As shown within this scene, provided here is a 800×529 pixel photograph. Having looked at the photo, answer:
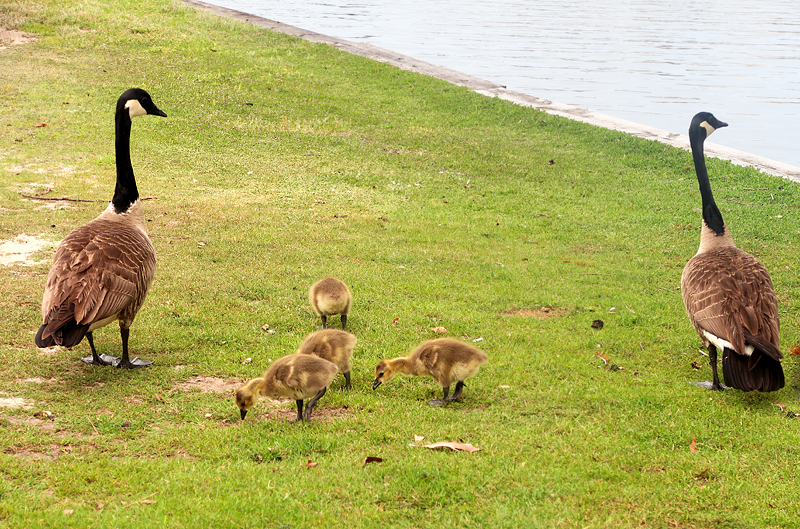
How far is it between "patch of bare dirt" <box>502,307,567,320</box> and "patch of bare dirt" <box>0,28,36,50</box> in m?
23.0

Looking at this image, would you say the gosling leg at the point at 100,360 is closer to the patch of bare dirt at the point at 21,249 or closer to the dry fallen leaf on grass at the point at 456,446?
the patch of bare dirt at the point at 21,249

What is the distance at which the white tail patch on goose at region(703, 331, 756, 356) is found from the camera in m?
6.82

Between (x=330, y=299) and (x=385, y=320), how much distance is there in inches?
41.7

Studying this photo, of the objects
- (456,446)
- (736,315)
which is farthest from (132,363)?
(736,315)

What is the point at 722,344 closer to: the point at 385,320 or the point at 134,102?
the point at 385,320

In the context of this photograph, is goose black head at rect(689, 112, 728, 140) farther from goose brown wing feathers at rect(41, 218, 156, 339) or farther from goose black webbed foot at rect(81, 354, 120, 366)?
goose black webbed foot at rect(81, 354, 120, 366)

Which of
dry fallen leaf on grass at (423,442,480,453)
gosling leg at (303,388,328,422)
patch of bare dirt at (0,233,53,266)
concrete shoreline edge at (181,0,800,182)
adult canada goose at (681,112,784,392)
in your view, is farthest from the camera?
concrete shoreline edge at (181,0,800,182)

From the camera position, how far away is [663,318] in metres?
9.75

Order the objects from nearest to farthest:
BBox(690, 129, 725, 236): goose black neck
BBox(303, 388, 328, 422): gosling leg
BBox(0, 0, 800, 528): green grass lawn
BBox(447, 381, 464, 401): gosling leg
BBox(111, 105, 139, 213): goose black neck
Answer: BBox(0, 0, 800, 528): green grass lawn, BBox(303, 388, 328, 422): gosling leg, BBox(447, 381, 464, 401): gosling leg, BBox(111, 105, 139, 213): goose black neck, BBox(690, 129, 725, 236): goose black neck

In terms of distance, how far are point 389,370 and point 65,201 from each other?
877 centimetres

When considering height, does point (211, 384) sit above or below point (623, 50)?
below

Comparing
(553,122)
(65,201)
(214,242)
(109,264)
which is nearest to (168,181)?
(65,201)

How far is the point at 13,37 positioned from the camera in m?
26.0

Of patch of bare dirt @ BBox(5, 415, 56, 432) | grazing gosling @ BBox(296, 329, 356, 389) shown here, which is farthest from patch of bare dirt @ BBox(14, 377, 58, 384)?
grazing gosling @ BBox(296, 329, 356, 389)
